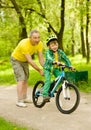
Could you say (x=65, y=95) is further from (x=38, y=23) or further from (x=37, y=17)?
(x=38, y=23)

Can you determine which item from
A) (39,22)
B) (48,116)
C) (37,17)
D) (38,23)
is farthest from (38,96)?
(38,23)

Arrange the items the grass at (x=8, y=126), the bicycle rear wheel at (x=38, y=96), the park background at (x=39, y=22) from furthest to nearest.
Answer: the park background at (x=39, y=22)
the bicycle rear wheel at (x=38, y=96)
the grass at (x=8, y=126)

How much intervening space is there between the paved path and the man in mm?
461

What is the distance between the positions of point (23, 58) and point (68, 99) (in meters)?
1.75

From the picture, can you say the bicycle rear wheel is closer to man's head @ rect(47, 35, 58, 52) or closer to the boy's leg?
the boy's leg

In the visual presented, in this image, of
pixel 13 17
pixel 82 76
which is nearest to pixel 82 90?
pixel 82 76

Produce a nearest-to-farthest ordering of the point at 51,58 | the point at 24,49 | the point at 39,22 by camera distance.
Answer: the point at 51,58 → the point at 24,49 → the point at 39,22

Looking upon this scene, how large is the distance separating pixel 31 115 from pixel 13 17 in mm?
25191

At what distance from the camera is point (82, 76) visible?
578 inches

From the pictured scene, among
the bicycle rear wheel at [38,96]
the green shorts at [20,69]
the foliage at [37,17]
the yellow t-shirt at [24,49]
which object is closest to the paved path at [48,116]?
the bicycle rear wheel at [38,96]

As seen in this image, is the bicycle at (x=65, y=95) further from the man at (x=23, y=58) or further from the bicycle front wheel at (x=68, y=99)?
the man at (x=23, y=58)

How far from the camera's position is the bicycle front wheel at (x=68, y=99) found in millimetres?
9151

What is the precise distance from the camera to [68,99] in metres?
9.33

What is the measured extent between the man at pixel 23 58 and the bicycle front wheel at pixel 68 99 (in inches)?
34.6
